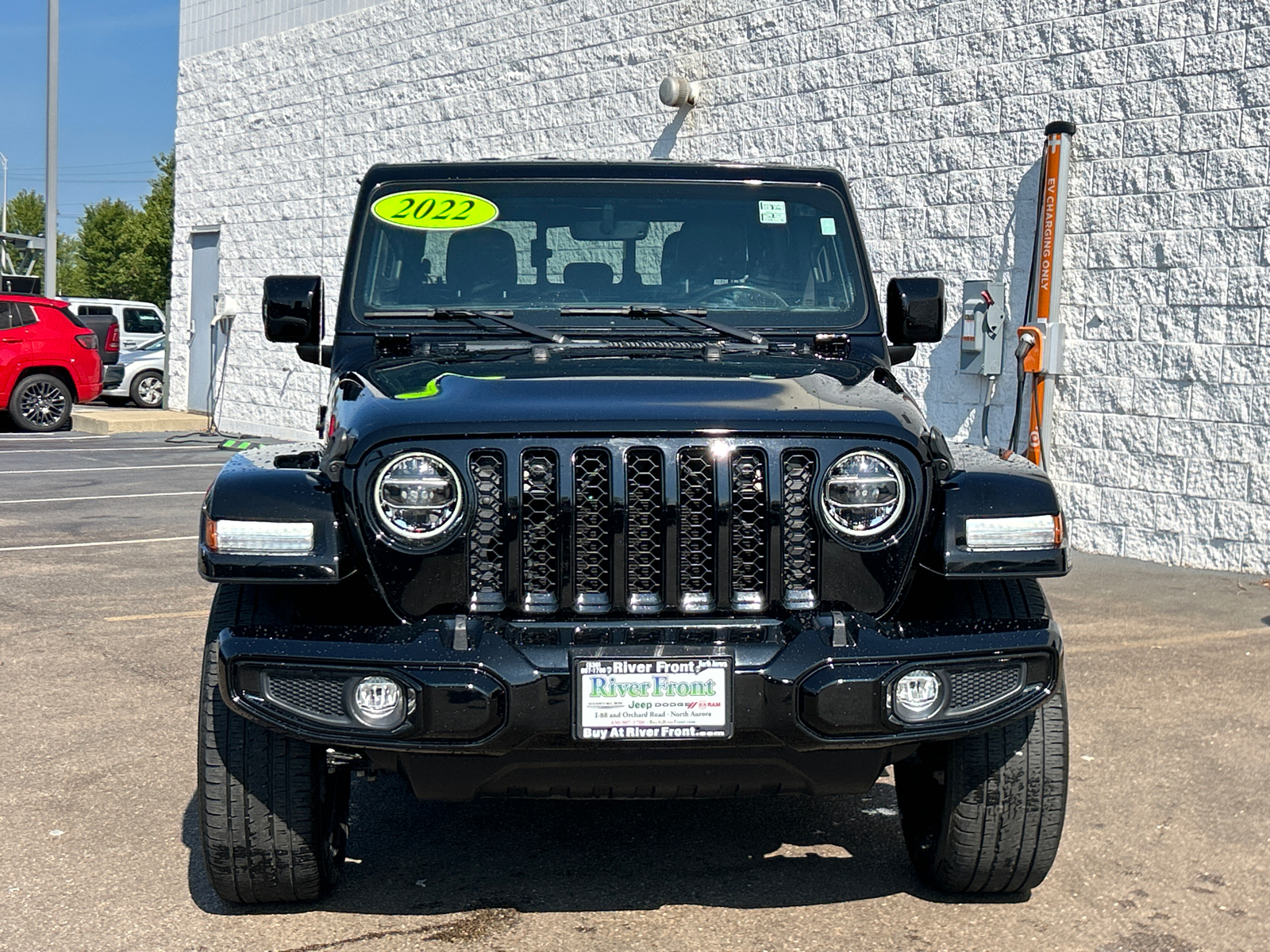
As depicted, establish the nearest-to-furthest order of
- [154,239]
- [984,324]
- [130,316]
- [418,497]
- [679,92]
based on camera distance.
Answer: [418,497], [984,324], [679,92], [130,316], [154,239]

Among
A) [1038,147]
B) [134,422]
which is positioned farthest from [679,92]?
[134,422]

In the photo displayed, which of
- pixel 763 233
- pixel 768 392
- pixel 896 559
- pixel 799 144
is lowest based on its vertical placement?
pixel 896 559

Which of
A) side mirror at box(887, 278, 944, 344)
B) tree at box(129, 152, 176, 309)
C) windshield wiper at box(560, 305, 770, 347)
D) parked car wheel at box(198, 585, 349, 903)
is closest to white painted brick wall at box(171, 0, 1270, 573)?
side mirror at box(887, 278, 944, 344)

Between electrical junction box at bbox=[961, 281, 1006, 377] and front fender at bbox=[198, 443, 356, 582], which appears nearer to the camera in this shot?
front fender at bbox=[198, 443, 356, 582]

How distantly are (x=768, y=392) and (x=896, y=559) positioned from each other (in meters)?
0.51

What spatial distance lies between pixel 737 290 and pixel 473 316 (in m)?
0.85

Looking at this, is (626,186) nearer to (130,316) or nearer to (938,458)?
(938,458)

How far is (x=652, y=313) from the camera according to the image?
4.57m

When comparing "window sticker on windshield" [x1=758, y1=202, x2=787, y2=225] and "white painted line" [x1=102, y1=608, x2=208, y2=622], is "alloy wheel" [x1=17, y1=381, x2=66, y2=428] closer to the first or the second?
"white painted line" [x1=102, y1=608, x2=208, y2=622]

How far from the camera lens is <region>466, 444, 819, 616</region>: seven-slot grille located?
338 cm

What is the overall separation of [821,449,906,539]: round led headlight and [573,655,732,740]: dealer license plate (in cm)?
46

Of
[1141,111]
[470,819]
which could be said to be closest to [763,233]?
[470,819]

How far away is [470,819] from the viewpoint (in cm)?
457

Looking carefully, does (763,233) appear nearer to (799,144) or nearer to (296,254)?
(799,144)
